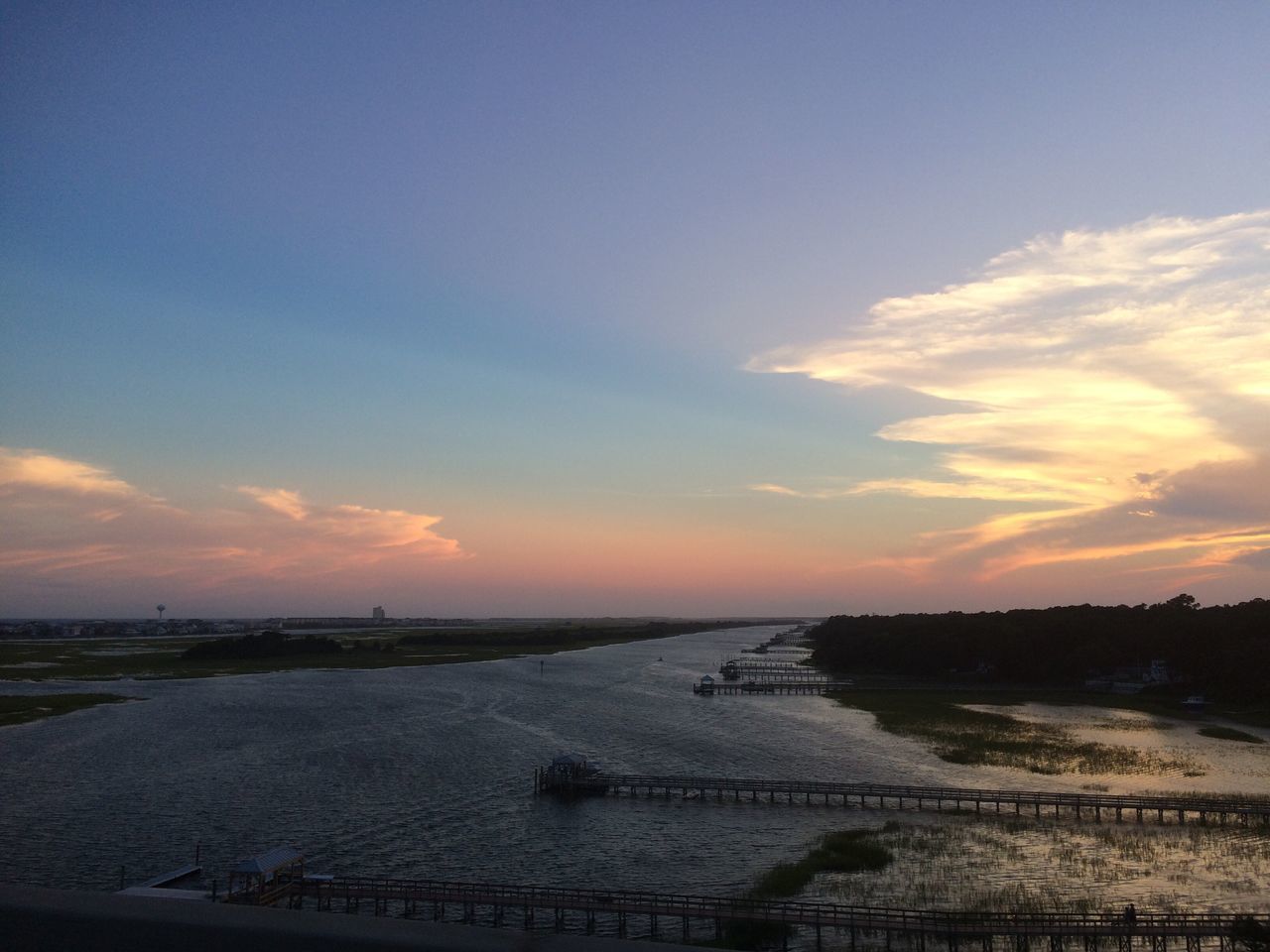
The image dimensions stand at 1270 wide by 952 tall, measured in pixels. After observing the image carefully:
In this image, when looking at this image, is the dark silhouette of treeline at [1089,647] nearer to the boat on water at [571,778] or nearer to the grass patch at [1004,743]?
the grass patch at [1004,743]

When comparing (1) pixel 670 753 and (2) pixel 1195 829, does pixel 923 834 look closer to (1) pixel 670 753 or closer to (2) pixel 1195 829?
(2) pixel 1195 829

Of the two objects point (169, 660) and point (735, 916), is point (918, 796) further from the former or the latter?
point (169, 660)

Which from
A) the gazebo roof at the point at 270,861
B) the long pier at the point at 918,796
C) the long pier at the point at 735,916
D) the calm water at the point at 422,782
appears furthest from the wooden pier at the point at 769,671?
the gazebo roof at the point at 270,861

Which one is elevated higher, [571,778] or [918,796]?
[571,778]

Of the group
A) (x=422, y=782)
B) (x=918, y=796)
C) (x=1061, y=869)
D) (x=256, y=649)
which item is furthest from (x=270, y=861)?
(x=256, y=649)

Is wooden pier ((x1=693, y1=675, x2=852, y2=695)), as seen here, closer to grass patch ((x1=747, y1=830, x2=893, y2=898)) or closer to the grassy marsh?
the grassy marsh

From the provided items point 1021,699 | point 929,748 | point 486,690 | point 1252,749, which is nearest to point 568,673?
point 486,690
